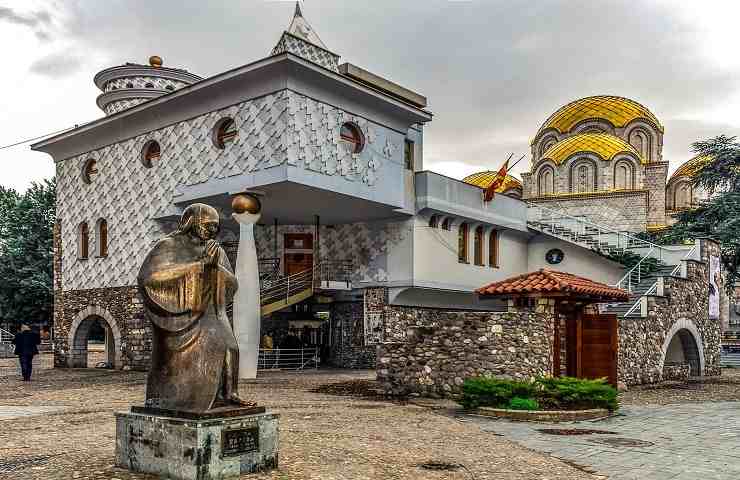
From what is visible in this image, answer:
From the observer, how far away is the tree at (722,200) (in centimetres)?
2595

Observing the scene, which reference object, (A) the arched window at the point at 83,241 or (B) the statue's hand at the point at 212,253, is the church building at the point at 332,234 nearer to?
(A) the arched window at the point at 83,241

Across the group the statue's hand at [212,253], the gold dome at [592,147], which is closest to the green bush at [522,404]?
the statue's hand at [212,253]

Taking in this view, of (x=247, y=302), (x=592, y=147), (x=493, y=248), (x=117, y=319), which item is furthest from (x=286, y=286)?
(x=592, y=147)

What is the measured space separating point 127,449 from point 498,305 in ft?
78.5

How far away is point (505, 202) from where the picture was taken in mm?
28328

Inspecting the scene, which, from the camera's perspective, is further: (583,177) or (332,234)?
(583,177)

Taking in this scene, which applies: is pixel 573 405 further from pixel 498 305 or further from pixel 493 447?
pixel 498 305

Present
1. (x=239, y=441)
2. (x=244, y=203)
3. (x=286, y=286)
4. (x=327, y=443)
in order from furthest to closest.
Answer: (x=286, y=286), (x=244, y=203), (x=327, y=443), (x=239, y=441)

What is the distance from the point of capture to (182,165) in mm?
22016

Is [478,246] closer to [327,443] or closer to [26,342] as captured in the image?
[26,342]

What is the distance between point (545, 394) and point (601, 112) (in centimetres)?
3477

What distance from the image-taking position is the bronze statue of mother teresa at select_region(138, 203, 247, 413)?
23.5 ft

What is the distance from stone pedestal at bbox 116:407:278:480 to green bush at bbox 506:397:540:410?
6.35m

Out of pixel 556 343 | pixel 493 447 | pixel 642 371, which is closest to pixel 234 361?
pixel 493 447
